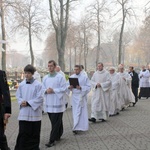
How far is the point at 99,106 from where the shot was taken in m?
11.0

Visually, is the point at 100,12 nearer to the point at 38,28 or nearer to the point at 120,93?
the point at 38,28

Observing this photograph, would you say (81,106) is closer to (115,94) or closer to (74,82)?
(74,82)

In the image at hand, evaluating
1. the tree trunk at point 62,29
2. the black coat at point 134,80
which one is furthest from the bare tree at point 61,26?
the black coat at point 134,80

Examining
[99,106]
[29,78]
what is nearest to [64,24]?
[99,106]

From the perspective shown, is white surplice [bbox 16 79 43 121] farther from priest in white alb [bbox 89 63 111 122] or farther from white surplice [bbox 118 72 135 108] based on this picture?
white surplice [bbox 118 72 135 108]

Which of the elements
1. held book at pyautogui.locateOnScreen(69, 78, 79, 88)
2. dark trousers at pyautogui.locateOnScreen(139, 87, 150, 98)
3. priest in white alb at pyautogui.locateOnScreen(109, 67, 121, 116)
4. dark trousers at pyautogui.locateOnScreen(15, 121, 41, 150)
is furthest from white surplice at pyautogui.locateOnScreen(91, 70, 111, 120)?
dark trousers at pyautogui.locateOnScreen(139, 87, 150, 98)

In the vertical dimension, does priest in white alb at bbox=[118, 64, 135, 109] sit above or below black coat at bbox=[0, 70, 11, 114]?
below

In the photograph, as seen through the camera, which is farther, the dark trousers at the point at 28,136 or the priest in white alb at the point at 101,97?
the priest in white alb at the point at 101,97

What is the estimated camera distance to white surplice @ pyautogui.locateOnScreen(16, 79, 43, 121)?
20.4 ft

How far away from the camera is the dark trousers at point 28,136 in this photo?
6203 millimetres

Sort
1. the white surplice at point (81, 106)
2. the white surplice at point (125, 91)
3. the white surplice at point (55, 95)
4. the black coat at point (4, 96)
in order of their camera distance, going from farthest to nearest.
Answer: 1. the white surplice at point (125, 91)
2. the white surplice at point (81, 106)
3. the white surplice at point (55, 95)
4. the black coat at point (4, 96)

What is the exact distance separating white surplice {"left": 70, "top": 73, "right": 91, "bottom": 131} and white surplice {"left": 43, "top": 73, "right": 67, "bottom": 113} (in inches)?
50.6

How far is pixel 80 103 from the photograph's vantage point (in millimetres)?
8852

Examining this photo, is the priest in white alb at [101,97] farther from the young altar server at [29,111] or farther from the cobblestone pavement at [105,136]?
the young altar server at [29,111]
